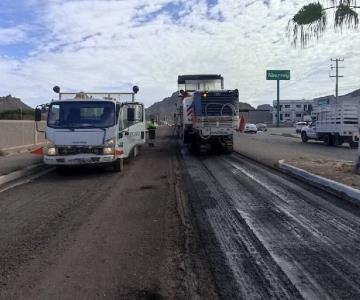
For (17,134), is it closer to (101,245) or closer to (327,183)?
(327,183)

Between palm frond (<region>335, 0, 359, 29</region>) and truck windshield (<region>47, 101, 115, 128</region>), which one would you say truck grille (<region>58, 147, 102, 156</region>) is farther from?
palm frond (<region>335, 0, 359, 29</region>)

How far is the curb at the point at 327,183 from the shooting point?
10647mm

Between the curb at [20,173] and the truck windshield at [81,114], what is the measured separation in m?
1.69

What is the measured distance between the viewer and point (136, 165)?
61.4ft

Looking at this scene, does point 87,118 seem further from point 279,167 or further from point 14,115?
point 14,115

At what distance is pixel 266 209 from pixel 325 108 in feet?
91.7

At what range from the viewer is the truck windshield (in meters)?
15.9

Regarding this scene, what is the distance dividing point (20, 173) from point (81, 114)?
255 centimetres

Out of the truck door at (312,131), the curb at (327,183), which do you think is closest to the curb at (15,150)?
the curb at (327,183)

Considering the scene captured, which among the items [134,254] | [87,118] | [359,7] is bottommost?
[134,254]

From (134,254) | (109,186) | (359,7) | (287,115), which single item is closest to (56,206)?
(109,186)

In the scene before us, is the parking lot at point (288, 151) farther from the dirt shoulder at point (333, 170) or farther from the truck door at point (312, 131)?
the truck door at point (312, 131)

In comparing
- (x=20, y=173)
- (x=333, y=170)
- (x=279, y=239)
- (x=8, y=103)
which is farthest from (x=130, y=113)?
(x=8, y=103)

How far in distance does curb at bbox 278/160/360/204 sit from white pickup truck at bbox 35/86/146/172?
5.22 metres
